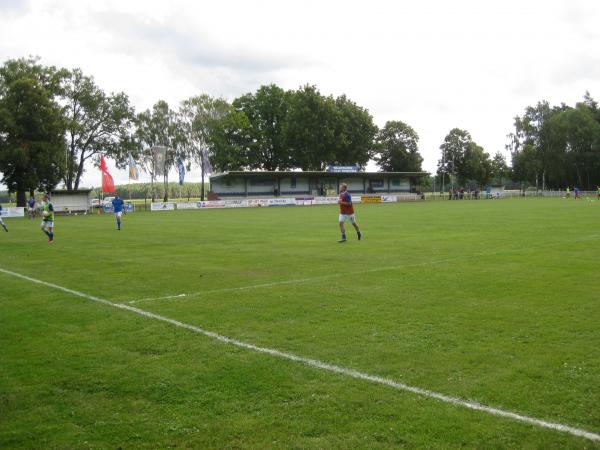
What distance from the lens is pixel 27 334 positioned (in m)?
7.14

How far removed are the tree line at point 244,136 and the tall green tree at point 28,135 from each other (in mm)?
106

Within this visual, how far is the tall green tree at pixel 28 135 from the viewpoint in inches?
2127

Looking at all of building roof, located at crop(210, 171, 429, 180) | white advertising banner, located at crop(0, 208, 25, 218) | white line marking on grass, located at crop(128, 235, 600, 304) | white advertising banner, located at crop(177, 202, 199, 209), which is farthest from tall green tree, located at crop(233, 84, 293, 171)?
white line marking on grass, located at crop(128, 235, 600, 304)

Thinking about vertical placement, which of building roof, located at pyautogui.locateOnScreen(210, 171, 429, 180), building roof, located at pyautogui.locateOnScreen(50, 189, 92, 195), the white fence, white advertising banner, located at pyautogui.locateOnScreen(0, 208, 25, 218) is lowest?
white advertising banner, located at pyautogui.locateOnScreen(0, 208, 25, 218)

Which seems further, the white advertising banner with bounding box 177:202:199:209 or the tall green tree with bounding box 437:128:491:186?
the tall green tree with bounding box 437:128:491:186

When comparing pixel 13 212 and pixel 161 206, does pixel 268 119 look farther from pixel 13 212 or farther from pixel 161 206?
pixel 13 212

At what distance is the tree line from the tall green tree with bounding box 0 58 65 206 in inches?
4.2

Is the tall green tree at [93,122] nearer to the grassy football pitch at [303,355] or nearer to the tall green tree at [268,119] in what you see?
the tall green tree at [268,119]

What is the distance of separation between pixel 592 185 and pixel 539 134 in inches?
555

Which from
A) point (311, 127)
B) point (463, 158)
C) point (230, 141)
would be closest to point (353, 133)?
point (311, 127)

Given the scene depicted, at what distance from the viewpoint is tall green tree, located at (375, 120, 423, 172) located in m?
104

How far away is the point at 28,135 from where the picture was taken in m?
55.9

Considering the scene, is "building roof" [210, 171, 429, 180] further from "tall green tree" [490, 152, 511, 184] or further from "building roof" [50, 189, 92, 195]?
"tall green tree" [490, 152, 511, 184]

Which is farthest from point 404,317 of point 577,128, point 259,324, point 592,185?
point 592,185
